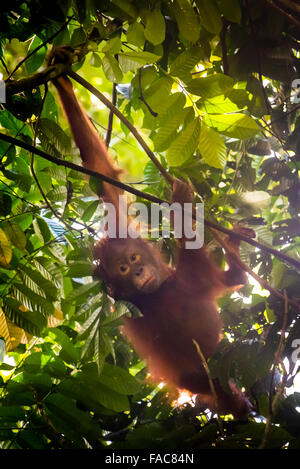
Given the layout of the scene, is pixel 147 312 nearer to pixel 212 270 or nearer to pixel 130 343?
pixel 130 343

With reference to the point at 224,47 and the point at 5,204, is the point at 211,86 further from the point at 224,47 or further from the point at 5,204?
the point at 5,204

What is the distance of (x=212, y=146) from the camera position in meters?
2.30

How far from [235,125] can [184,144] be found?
30 cm

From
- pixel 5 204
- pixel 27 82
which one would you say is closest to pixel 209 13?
pixel 27 82

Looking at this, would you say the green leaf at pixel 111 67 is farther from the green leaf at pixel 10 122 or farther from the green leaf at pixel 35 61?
the green leaf at pixel 10 122

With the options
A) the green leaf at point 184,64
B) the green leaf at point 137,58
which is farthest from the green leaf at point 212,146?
the green leaf at point 137,58

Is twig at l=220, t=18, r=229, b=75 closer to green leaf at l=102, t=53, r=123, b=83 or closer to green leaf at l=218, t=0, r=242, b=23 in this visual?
green leaf at l=218, t=0, r=242, b=23

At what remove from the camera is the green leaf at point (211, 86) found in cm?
222

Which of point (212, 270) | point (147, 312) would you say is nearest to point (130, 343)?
point (147, 312)

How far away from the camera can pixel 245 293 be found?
11.4ft

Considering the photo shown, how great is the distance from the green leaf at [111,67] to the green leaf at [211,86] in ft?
1.48

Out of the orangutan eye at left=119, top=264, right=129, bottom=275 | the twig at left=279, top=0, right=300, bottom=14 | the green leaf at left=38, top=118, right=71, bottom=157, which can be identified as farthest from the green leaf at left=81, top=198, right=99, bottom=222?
the twig at left=279, top=0, right=300, bottom=14

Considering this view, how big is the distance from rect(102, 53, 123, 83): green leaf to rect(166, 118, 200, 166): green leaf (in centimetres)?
53
